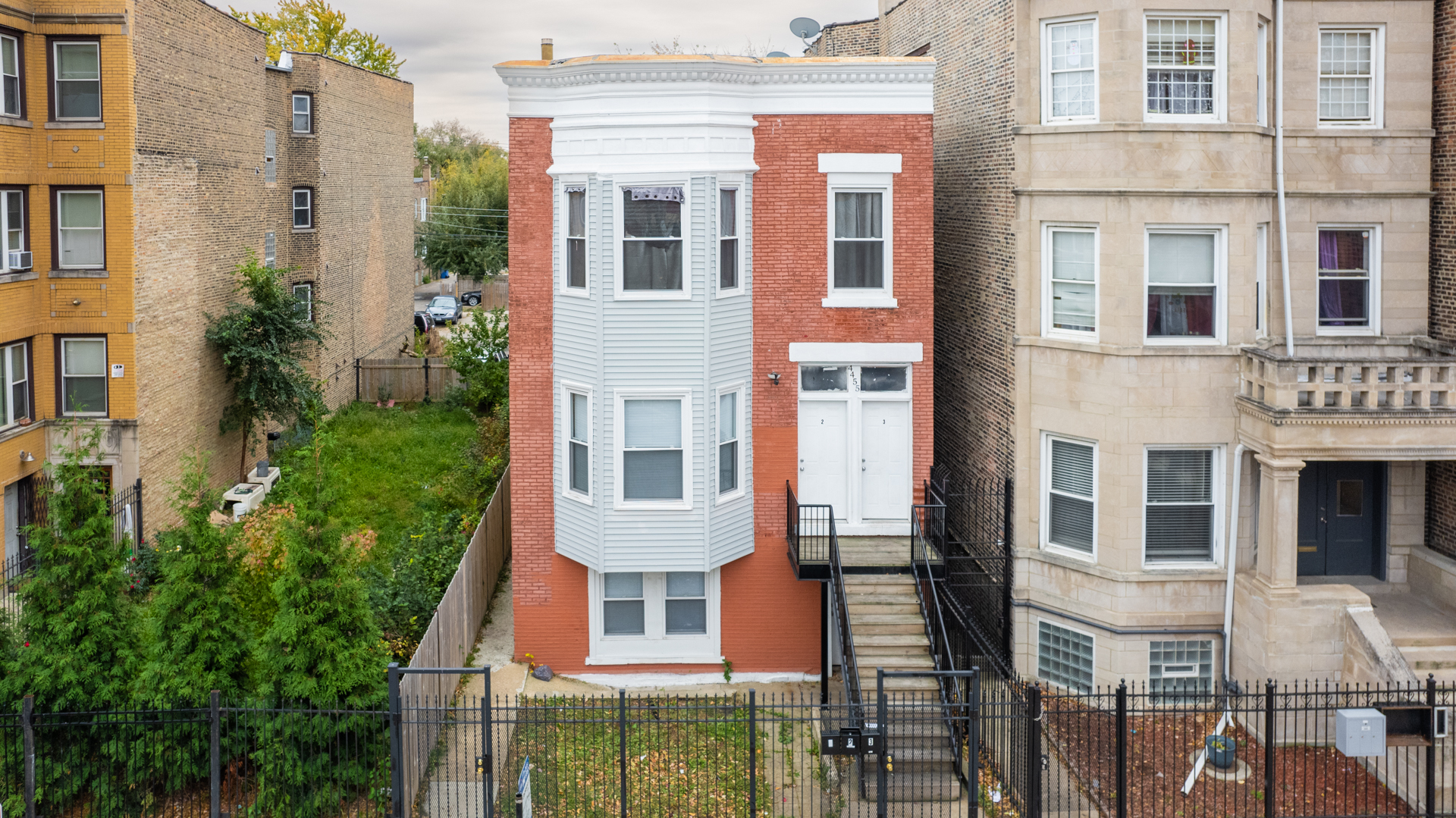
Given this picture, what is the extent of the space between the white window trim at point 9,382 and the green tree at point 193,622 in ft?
34.2

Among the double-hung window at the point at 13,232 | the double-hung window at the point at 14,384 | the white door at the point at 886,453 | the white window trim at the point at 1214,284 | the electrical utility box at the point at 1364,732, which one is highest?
the double-hung window at the point at 13,232

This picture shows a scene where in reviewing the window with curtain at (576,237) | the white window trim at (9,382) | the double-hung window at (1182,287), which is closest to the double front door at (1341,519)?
the double-hung window at (1182,287)

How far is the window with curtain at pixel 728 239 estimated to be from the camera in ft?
58.3

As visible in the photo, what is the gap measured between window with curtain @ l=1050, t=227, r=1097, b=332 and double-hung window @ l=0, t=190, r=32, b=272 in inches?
732

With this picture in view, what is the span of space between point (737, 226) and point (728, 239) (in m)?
0.29

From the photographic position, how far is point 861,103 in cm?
1806

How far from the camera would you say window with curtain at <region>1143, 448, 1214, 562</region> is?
17000mm

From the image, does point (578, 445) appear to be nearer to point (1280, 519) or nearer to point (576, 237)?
point (576, 237)

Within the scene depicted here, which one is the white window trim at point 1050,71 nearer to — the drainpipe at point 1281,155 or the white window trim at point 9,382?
the drainpipe at point 1281,155

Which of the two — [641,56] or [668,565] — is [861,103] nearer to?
[641,56]

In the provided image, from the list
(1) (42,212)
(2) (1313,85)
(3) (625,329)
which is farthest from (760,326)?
(1) (42,212)

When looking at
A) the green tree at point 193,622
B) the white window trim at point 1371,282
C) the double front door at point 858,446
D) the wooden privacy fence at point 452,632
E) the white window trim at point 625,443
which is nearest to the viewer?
the green tree at point 193,622

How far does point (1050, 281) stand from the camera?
17.6 meters

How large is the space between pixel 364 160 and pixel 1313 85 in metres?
30.4
